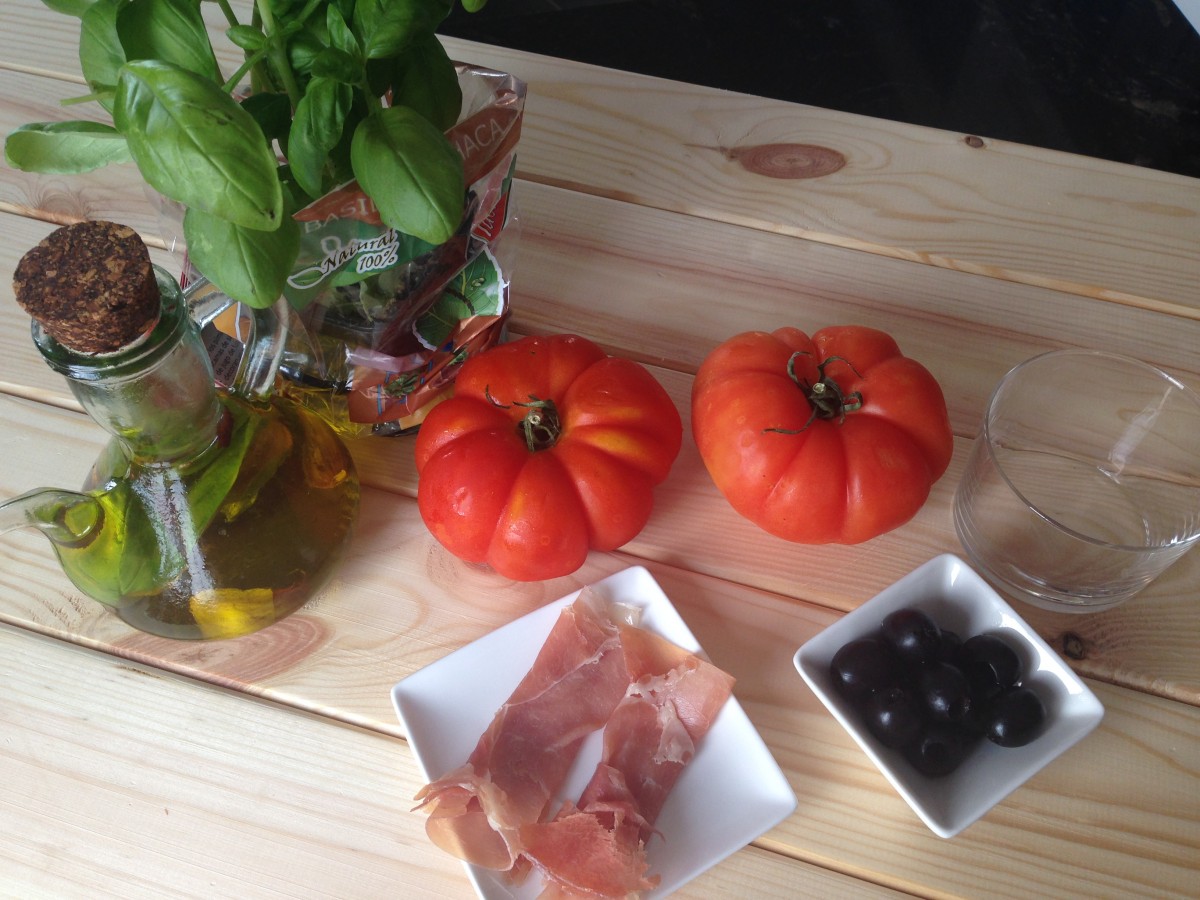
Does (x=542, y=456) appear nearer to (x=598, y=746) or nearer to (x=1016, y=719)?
(x=598, y=746)

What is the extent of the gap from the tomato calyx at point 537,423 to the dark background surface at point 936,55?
1.37 meters

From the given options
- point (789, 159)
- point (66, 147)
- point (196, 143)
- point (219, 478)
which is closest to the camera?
point (196, 143)

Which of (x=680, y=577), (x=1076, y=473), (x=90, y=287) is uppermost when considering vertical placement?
(x=90, y=287)

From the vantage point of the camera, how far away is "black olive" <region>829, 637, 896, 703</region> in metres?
0.68

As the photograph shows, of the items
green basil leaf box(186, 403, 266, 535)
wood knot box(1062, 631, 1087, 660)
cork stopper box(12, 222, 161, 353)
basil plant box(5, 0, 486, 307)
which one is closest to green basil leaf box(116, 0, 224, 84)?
basil plant box(5, 0, 486, 307)

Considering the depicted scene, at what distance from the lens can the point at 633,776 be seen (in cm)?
68

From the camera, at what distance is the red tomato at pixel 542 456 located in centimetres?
71

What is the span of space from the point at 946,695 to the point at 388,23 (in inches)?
22.3

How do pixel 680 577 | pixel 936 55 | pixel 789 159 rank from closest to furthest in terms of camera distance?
pixel 680 577
pixel 789 159
pixel 936 55

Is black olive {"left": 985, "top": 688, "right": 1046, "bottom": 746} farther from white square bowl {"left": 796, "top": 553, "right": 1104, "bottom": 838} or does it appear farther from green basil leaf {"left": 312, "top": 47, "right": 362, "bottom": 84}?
green basil leaf {"left": 312, "top": 47, "right": 362, "bottom": 84}

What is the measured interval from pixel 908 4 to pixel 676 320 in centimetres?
155

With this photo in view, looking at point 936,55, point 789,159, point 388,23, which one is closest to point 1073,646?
point 789,159

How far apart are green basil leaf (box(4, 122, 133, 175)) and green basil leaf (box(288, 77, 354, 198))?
10 centimetres

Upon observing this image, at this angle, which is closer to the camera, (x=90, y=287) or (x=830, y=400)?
(x=90, y=287)
